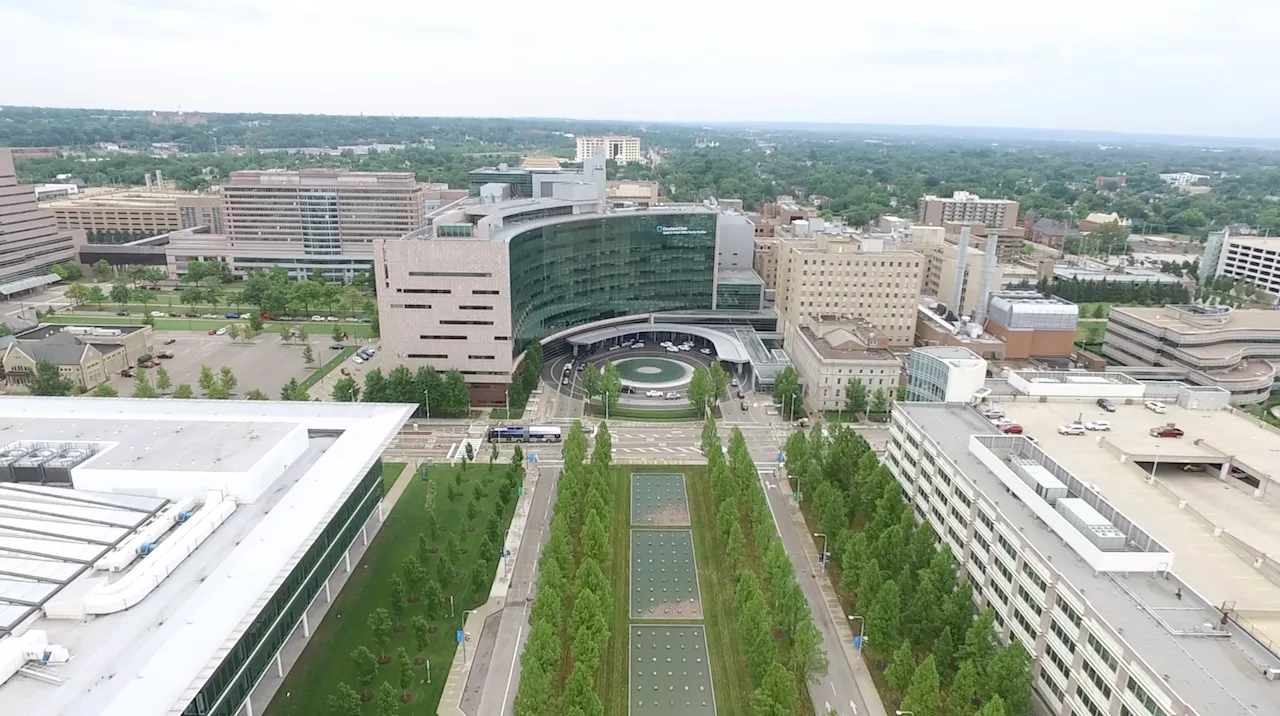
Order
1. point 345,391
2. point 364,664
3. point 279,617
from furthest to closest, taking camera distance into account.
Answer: point 345,391
point 279,617
point 364,664

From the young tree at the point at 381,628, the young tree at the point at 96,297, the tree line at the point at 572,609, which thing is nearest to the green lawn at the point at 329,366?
the tree line at the point at 572,609

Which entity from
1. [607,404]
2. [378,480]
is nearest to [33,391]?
[378,480]

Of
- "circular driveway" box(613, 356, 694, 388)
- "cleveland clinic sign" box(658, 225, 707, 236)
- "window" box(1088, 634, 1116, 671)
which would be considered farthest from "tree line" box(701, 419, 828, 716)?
"cleveland clinic sign" box(658, 225, 707, 236)

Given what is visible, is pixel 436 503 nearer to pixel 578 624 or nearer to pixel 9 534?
pixel 578 624

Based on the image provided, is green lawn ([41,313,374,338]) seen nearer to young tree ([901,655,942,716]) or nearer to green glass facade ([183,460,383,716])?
green glass facade ([183,460,383,716])

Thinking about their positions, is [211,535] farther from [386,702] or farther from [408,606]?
[386,702]

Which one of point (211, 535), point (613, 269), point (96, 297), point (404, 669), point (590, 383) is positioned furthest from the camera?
point (96, 297)

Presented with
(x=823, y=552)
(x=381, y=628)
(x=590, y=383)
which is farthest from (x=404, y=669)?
(x=590, y=383)
